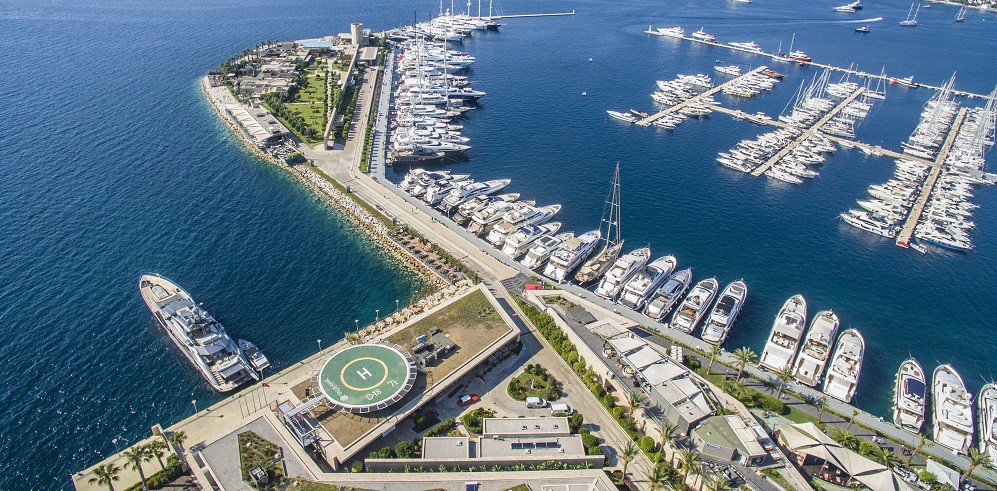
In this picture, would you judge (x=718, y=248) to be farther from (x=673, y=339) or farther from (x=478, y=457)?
(x=478, y=457)

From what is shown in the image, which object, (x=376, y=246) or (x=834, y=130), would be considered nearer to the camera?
(x=376, y=246)

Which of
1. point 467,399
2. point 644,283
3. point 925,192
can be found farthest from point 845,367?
point 925,192

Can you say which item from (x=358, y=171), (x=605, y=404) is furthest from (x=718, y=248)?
(x=358, y=171)

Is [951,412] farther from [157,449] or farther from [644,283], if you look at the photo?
[157,449]

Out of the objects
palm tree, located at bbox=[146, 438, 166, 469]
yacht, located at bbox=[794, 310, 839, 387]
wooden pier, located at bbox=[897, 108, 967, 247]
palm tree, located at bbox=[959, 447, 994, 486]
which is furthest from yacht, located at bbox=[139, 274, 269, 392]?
wooden pier, located at bbox=[897, 108, 967, 247]

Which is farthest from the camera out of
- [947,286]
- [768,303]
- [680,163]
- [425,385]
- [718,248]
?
[680,163]

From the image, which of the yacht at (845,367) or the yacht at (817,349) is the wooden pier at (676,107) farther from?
the yacht at (845,367)
